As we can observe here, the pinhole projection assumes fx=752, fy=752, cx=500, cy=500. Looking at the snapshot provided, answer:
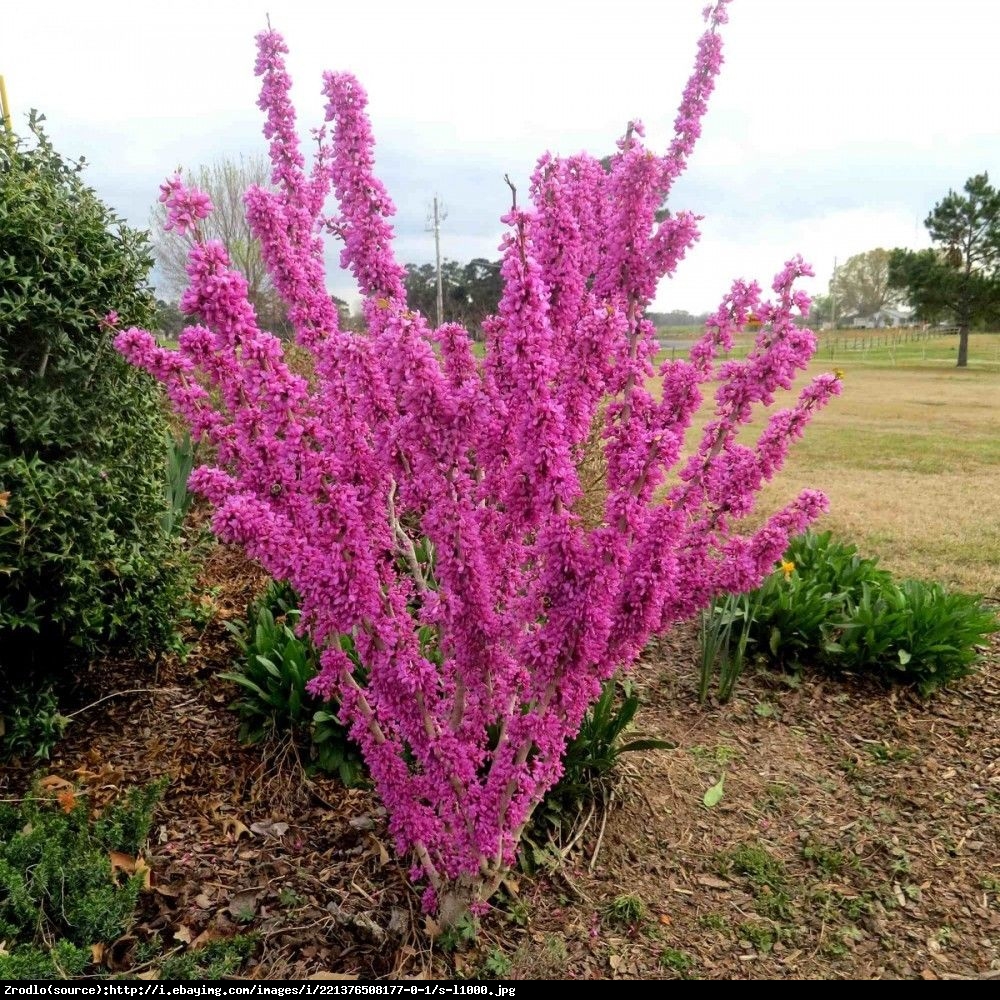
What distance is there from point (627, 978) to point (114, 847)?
1.97m

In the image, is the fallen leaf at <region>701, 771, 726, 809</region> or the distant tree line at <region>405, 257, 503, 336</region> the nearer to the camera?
the fallen leaf at <region>701, 771, 726, 809</region>

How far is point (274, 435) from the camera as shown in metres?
2.27

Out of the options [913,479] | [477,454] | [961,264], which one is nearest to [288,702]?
[477,454]

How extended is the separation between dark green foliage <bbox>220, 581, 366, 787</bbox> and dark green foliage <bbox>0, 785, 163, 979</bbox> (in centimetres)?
66

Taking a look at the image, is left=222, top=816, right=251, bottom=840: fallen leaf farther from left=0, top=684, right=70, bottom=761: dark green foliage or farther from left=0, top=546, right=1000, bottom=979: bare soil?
left=0, top=684, right=70, bottom=761: dark green foliage

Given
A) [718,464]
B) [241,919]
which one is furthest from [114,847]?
[718,464]

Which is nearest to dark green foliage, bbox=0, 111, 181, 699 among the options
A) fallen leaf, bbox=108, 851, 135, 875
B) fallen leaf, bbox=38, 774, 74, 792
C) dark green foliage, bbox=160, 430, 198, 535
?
dark green foliage, bbox=160, 430, 198, 535

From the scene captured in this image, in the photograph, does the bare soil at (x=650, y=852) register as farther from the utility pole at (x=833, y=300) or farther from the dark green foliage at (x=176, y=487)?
the utility pole at (x=833, y=300)

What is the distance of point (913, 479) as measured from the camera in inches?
398

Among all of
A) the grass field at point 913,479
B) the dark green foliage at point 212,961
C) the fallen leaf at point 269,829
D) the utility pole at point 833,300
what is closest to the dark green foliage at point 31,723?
the fallen leaf at point 269,829

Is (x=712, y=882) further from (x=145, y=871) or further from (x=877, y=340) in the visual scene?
(x=877, y=340)

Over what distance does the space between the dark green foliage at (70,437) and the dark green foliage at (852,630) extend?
306 centimetres

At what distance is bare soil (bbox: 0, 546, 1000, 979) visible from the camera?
2686 millimetres

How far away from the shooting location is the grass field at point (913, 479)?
6.70m
